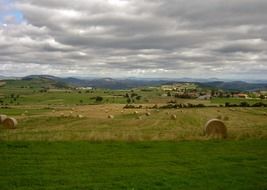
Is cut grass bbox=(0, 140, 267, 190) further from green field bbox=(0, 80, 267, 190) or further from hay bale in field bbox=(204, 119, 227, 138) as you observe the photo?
hay bale in field bbox=(204, 119, 227, 138)

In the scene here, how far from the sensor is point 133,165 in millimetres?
14078

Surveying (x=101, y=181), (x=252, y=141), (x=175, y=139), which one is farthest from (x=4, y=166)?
(x=252, y=141)

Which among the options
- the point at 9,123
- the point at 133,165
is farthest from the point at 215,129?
the point at 9,123

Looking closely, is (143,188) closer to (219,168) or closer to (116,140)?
(219,168)

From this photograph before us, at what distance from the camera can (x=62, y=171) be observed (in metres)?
12.8

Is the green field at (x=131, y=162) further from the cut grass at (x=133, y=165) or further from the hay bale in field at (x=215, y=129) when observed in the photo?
the hay bale in field at (x=215, y=129)

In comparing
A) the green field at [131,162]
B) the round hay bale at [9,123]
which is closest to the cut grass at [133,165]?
the green field at [131,162]

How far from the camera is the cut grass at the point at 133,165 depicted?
1128 cm

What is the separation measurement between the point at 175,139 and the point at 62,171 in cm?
938

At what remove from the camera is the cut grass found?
11281 mm

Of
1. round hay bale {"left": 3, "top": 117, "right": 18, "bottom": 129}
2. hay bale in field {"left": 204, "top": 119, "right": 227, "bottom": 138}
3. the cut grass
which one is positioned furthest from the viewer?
round hay bale {"left": 3, "top": 117, "right": 18, "bottom": 129}

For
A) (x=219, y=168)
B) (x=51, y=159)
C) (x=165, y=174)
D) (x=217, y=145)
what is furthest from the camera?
(x=217, y=145)

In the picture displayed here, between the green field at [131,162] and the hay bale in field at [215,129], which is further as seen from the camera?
the hay bale in field at [215,129]

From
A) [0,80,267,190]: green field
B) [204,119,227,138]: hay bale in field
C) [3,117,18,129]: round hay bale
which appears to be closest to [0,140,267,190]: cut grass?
[0,80,267,190]: green field
